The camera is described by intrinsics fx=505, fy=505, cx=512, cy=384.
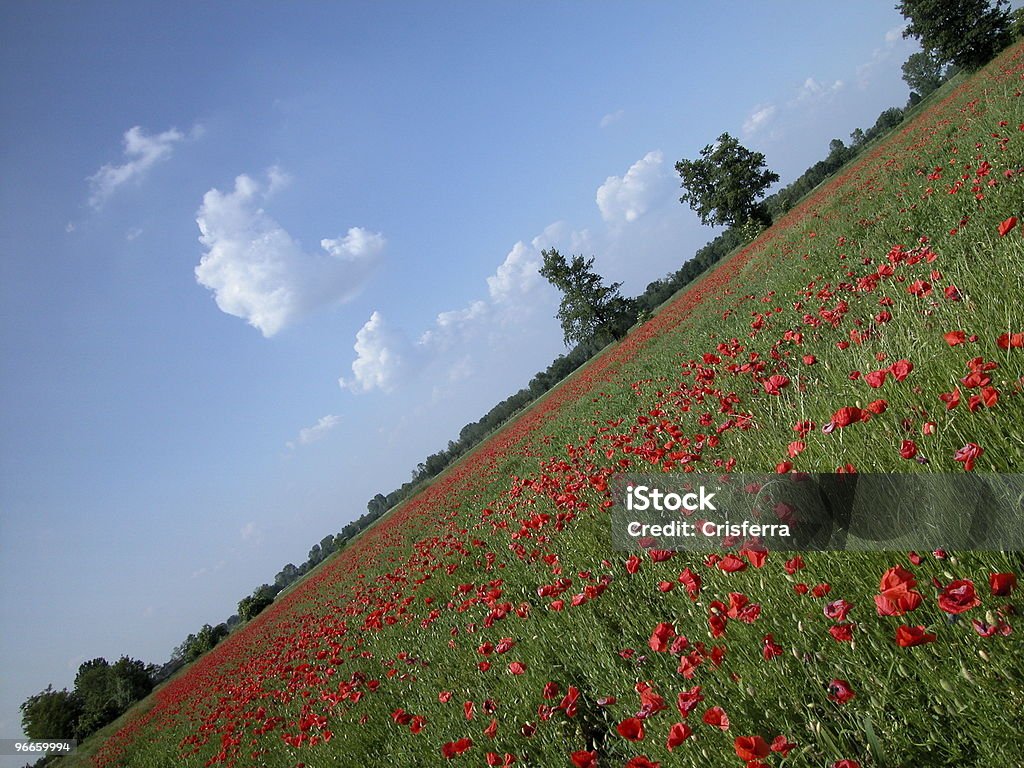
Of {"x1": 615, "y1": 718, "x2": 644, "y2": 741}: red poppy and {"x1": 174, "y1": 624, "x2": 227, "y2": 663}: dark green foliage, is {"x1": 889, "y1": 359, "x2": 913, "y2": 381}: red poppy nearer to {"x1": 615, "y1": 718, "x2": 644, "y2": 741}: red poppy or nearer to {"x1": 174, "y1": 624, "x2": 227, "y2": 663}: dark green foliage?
{"x1": 615, "y1": 718, "x2": 644, "y2": 741}: red poppy

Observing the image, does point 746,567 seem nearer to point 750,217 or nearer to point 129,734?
point 129,734

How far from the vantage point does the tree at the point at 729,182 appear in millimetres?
44188

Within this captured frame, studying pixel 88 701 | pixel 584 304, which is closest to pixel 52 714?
pixel 88 701

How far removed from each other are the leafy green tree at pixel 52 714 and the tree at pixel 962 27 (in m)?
82.5

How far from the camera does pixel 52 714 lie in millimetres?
41281

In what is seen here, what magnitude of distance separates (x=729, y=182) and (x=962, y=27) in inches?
675

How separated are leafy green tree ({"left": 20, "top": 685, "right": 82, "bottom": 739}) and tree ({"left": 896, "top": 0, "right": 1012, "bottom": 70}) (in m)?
82.5

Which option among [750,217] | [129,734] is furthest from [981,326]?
[750,217]

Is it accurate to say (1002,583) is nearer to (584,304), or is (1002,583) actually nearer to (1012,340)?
(1012,340)

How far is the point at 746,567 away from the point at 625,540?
1.76 m

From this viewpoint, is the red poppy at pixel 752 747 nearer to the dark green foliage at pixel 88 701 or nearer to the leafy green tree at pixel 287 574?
the dark green foliage at pixel 88 701

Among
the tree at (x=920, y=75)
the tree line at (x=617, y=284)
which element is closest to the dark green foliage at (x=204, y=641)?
the tree line at (x=617, y=284)

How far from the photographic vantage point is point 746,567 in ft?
8.51

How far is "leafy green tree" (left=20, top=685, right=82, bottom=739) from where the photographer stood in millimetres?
40500
